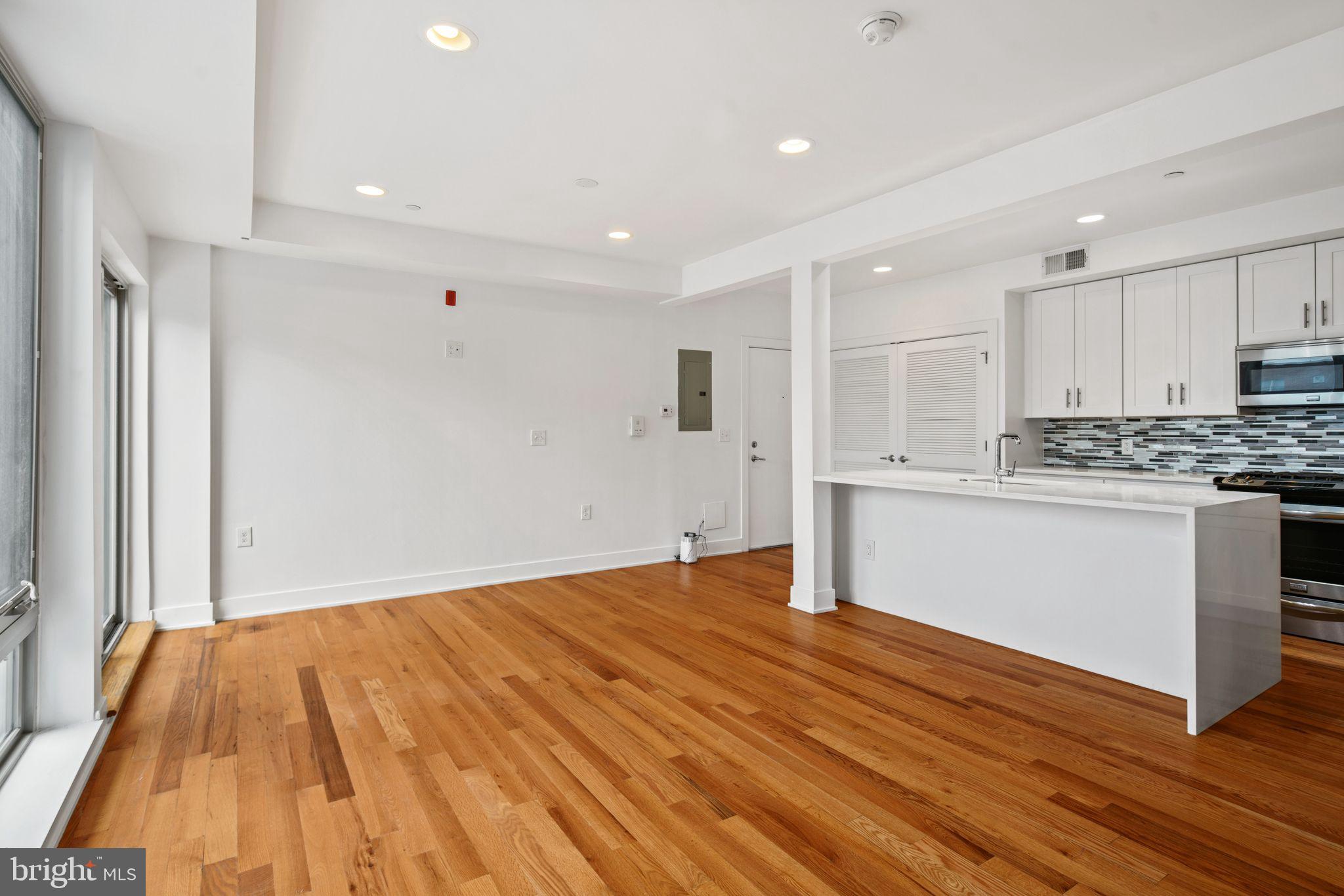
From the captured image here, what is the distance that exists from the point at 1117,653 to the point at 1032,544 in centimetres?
58

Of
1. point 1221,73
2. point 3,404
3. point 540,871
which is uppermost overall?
point 1221,73

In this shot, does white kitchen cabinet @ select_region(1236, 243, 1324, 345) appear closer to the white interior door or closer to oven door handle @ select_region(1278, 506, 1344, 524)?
oven door handle @ select_region(1278, 506, 1344, 524)

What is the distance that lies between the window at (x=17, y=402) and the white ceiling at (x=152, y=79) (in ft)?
0.49

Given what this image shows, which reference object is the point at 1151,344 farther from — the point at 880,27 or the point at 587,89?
the point at 587,89

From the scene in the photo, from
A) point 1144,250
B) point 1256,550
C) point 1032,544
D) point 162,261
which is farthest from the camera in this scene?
point 1144,250

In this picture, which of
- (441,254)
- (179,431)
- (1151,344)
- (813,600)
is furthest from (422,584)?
(1151,344)

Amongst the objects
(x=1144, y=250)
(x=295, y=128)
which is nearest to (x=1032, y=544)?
(x=1144, y=250)

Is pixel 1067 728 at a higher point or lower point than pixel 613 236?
lower

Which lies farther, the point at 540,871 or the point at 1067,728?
the point at 1067,728

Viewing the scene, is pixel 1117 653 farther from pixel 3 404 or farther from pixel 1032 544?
pixel 3 404

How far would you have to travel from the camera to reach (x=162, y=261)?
3865 mm

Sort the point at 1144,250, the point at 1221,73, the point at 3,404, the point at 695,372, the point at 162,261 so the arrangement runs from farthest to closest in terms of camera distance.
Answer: the point at 695,372
the point at 1144,250
the point at 162,261
the point at 1221,73
the point at 3,404

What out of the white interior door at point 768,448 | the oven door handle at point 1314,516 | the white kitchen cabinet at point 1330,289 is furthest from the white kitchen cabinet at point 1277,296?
the white interior door at point 768,448

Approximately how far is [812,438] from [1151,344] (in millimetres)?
2363
